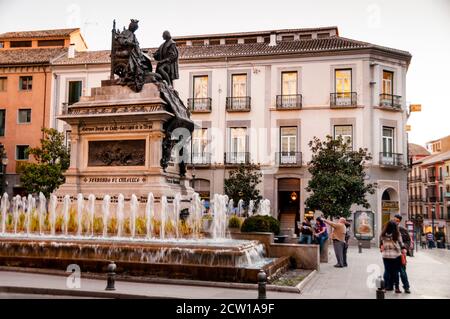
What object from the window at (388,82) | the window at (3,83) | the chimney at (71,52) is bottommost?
the window at (388,82)

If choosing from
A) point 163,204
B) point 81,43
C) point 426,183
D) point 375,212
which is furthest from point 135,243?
point 426,183

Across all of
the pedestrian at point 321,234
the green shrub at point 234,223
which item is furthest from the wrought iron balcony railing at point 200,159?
the pedestrian at point 321,234

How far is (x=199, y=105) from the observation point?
34.8 m

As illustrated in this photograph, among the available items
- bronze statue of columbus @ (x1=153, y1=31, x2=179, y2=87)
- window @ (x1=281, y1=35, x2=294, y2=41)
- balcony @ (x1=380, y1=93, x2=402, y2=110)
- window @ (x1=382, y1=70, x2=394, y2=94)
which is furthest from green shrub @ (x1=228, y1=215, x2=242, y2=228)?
window @ (x1=281, y1=35, x2=294, y2=41)

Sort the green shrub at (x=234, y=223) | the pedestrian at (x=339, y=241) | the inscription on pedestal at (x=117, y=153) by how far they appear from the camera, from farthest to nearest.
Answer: the green shrub at (x=234, y=223), the pedestrian at (x=339, y=241), the inscription on pedestal at (x=117, y=153)

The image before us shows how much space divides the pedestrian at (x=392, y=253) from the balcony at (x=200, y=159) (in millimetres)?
23851

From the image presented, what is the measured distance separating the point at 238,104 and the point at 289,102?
3.35 metres

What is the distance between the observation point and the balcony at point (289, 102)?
Result: 33237mm

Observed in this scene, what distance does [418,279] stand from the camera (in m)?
12.8

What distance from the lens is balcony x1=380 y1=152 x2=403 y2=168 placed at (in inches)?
1258

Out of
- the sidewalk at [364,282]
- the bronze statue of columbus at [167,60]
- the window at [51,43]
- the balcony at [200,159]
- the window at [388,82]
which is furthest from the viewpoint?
the window at [51,43]

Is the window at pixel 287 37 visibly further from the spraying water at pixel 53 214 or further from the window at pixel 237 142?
the spraying water at pixel 53 214

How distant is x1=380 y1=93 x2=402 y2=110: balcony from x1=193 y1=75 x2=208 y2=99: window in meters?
A: 11.4

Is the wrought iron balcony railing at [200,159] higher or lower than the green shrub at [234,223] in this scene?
higher
